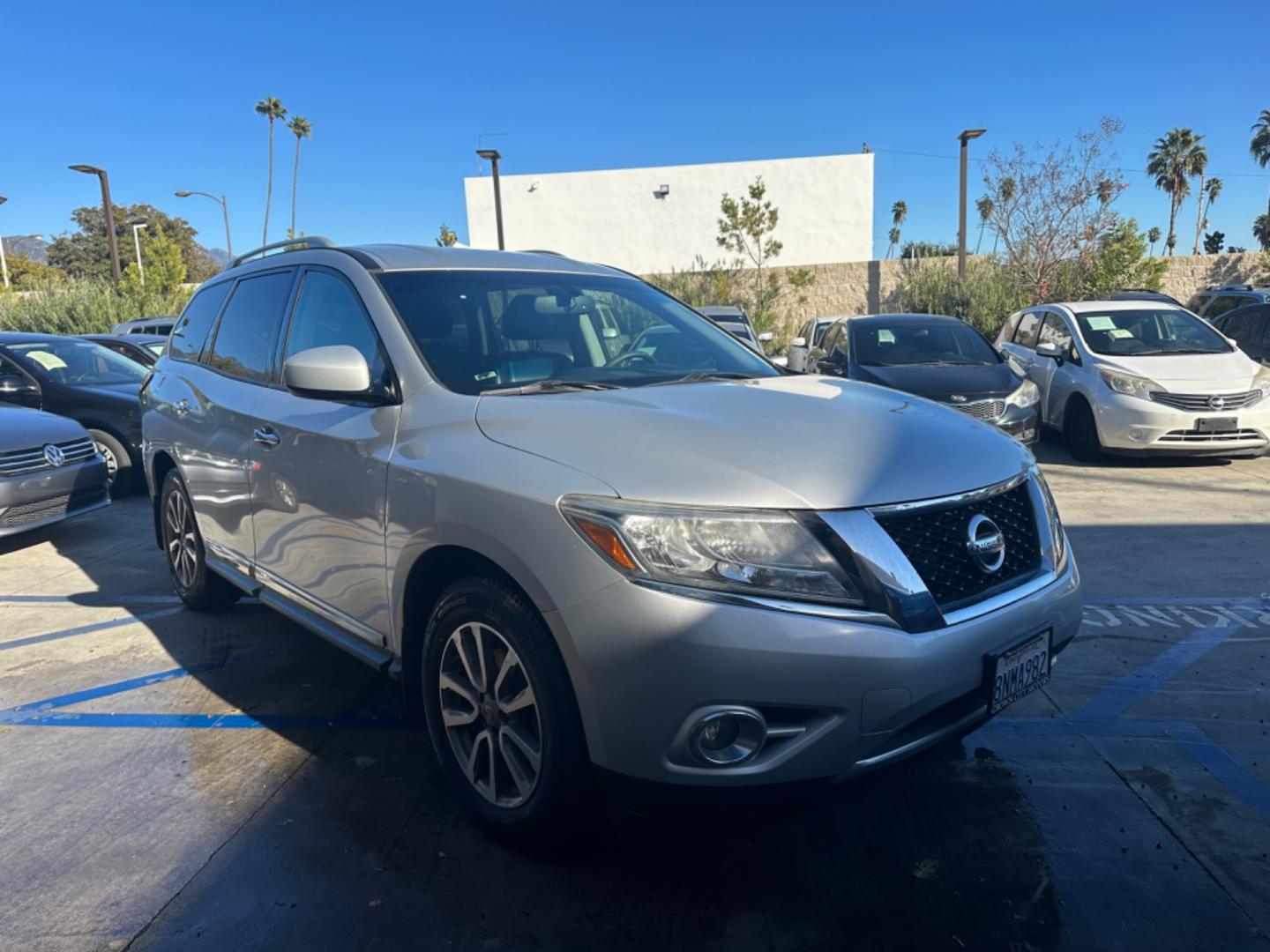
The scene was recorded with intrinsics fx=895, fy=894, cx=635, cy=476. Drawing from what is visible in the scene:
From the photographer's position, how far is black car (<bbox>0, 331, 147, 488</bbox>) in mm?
8703

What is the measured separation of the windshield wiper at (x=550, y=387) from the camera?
2926 mm

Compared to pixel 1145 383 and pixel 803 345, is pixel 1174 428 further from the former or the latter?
pixel 803 345

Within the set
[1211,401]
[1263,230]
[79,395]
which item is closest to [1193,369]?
[1211,401]

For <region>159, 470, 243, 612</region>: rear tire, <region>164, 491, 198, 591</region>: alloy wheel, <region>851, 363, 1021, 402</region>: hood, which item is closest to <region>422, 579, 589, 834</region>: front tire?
<region>159, 470, 243, 612</region>: rear tire

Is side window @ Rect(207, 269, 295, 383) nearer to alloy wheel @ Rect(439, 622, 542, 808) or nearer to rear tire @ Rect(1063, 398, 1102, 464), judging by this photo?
alloy wheel @ Rect(439, 622, 542, 808)

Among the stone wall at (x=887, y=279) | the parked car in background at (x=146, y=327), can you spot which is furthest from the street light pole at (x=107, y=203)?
the stone wall at (x=887, y=279)

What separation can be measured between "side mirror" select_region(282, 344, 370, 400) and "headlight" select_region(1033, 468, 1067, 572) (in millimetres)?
2194

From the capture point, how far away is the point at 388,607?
2.95m

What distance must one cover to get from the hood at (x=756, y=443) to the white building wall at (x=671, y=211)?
31.1m

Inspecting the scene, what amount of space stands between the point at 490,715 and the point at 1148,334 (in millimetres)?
9332

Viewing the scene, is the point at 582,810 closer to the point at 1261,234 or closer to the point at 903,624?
the point at 903,624

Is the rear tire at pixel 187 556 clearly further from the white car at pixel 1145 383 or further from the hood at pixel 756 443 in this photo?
the white car at pixel 1145 383

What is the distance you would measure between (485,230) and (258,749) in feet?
109

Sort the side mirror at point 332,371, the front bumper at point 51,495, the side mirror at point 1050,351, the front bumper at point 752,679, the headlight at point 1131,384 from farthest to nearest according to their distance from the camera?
the side mirror at point 1050,351
the headlight at point 1131,384
the front bumper at point 51,495
the side mirror at point 332,371
the front bumper at point 752,679
